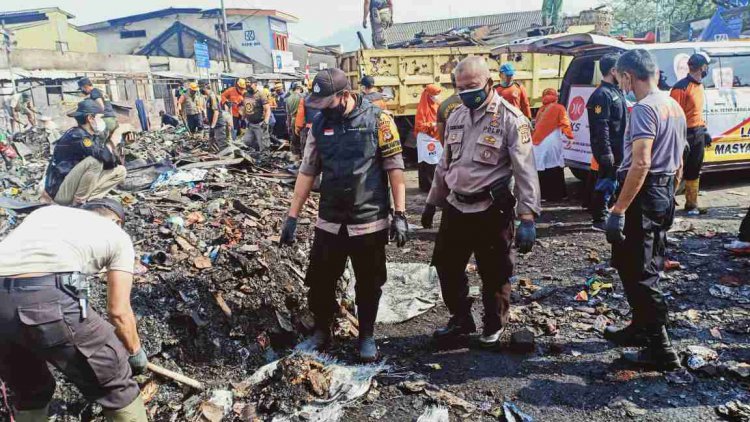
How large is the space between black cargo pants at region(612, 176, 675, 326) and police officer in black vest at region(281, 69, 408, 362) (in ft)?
4.82

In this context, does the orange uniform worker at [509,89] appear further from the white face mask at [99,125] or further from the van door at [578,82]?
the white face mask at [99,125]

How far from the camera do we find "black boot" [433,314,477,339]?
372 centimetres

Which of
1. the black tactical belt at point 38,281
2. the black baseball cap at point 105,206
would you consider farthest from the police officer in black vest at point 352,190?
the black tactical belt at point 38,281

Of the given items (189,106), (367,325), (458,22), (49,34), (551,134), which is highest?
(49,34)

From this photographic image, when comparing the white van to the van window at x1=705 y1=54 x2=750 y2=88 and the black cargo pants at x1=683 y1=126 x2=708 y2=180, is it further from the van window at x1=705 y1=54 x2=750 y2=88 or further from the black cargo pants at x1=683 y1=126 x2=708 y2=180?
the black cargo pants at x1=683 y1=126 x2=708 y2=180

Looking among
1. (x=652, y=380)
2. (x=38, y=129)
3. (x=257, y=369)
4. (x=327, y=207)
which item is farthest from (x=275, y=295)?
(x=38, y=129)

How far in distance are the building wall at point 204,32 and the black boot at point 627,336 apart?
38.4 meters

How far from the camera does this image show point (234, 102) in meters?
14.1

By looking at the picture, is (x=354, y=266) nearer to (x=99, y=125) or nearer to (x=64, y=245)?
(x=64, y=245)

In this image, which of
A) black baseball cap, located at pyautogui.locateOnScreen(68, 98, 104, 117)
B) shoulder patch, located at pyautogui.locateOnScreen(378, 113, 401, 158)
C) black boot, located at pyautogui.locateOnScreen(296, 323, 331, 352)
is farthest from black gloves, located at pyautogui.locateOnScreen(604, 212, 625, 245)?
black baseball cap, located at pyautogui.locateOnScreen(68, 98, 104, 117)

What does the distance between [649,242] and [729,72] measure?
18.6 ft

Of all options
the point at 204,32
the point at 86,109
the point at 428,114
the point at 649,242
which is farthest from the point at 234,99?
the point at 204,32

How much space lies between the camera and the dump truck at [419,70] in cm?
987

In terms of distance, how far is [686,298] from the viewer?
4.27 meters
